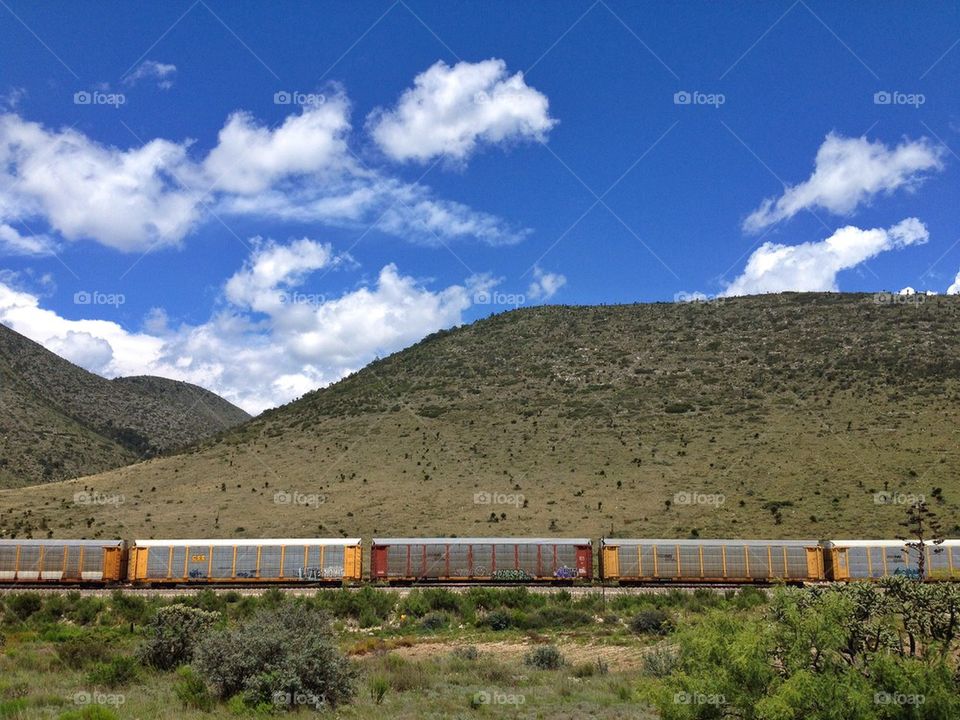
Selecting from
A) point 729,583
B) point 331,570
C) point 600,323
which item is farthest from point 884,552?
point 600,323

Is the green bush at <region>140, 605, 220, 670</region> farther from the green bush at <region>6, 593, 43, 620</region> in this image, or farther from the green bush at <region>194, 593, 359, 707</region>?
the green bush at <region>6, 593, 43, 620</region>

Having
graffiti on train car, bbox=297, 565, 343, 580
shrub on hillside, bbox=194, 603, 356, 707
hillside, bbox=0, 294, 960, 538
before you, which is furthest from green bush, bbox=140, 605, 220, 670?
hillside, bbox=0, 294, 960, 538

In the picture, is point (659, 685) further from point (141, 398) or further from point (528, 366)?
point (141, 398)

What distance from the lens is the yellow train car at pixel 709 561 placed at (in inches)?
1630

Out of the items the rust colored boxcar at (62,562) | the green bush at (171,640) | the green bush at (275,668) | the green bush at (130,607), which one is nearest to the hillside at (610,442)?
the rust colored boxcar at (62,562)

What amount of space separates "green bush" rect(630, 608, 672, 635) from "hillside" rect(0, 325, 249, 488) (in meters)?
88.0

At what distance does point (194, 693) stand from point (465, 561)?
1054 inches

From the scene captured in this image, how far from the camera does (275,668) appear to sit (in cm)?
1648

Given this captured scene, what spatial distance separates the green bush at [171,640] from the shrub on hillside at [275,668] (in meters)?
4.07

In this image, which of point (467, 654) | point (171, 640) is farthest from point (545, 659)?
point (171, 640)

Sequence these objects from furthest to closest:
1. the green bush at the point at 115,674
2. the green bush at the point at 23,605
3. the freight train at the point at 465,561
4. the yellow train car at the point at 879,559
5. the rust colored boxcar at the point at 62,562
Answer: the rust colored boxcar at the point at 62,562 → the freight train at the point at 465,561 → the yellow train car at the point at 879,559 → the green bush at the point at 23,605 → the green bush at the point at 115,674

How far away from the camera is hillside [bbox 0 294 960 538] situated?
2373 inches

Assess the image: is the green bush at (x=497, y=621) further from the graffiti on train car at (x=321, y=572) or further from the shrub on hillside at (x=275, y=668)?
the shrub on hillside at (x=275, y=668)

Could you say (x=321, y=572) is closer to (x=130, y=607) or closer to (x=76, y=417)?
(x=130, y=607)
